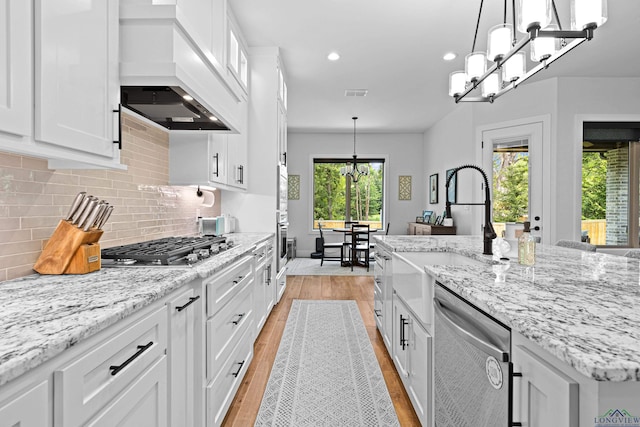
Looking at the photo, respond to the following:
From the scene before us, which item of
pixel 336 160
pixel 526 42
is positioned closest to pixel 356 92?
pixel 336 160

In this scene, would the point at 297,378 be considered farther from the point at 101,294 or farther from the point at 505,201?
the point at 505,201

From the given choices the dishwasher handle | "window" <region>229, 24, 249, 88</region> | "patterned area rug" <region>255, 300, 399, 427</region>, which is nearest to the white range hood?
"window" <region>229, 24, 249, 88</region>

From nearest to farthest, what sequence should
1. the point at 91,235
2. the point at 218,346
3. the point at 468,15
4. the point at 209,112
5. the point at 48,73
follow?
1. the point at 48,73
2. the point at 91,235
3. the point at 218,346
4. the point at 209,112
5. the point at 468,15

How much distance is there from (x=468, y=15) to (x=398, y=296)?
105 inches

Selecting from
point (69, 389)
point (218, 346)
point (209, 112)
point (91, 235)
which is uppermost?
point (209, 112)

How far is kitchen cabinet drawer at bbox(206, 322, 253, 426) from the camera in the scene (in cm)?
164

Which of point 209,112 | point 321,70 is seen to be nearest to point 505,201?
point 321,70

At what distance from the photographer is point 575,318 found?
0.84 meters

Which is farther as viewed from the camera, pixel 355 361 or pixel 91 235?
pixel 355 361

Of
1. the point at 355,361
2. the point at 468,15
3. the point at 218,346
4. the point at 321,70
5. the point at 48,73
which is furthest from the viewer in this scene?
the point at 321,70

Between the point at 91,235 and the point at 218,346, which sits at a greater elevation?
the point at 91,235

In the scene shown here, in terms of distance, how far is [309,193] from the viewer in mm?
8359

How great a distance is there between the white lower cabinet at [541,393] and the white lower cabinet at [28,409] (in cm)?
104

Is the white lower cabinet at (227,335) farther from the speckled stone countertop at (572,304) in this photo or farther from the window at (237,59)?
the window at (237,59)
